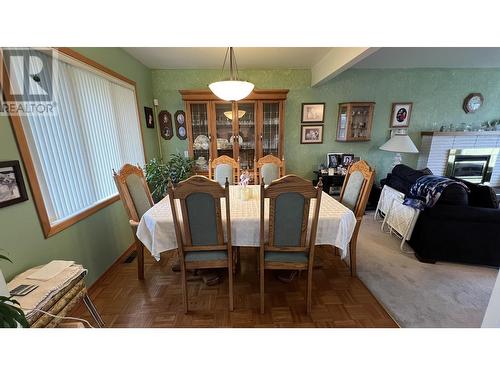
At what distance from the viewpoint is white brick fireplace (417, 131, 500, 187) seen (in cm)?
340

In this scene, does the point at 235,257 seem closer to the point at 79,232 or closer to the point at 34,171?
the point at 79,232

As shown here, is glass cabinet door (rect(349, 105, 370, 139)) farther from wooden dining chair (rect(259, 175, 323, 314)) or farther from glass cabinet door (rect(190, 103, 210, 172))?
wooden dining chair (rect(259, 175, 323, 314))

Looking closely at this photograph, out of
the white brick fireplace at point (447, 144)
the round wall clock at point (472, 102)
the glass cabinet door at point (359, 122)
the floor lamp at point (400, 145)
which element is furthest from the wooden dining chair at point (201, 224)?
the round wall clock at point (472, 102)

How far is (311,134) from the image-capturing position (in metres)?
3.55

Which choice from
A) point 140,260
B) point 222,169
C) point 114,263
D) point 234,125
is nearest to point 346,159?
point 234,125

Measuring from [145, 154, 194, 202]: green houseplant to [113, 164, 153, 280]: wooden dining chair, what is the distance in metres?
0.77

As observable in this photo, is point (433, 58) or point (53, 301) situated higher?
point (433, 58)

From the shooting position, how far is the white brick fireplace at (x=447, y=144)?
3.40 m

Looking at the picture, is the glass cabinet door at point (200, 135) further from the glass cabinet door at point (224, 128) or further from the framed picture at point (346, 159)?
the framed picture at point (346, 159)

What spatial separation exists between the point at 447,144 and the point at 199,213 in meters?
4.42

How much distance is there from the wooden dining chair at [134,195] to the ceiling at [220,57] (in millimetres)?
1699
